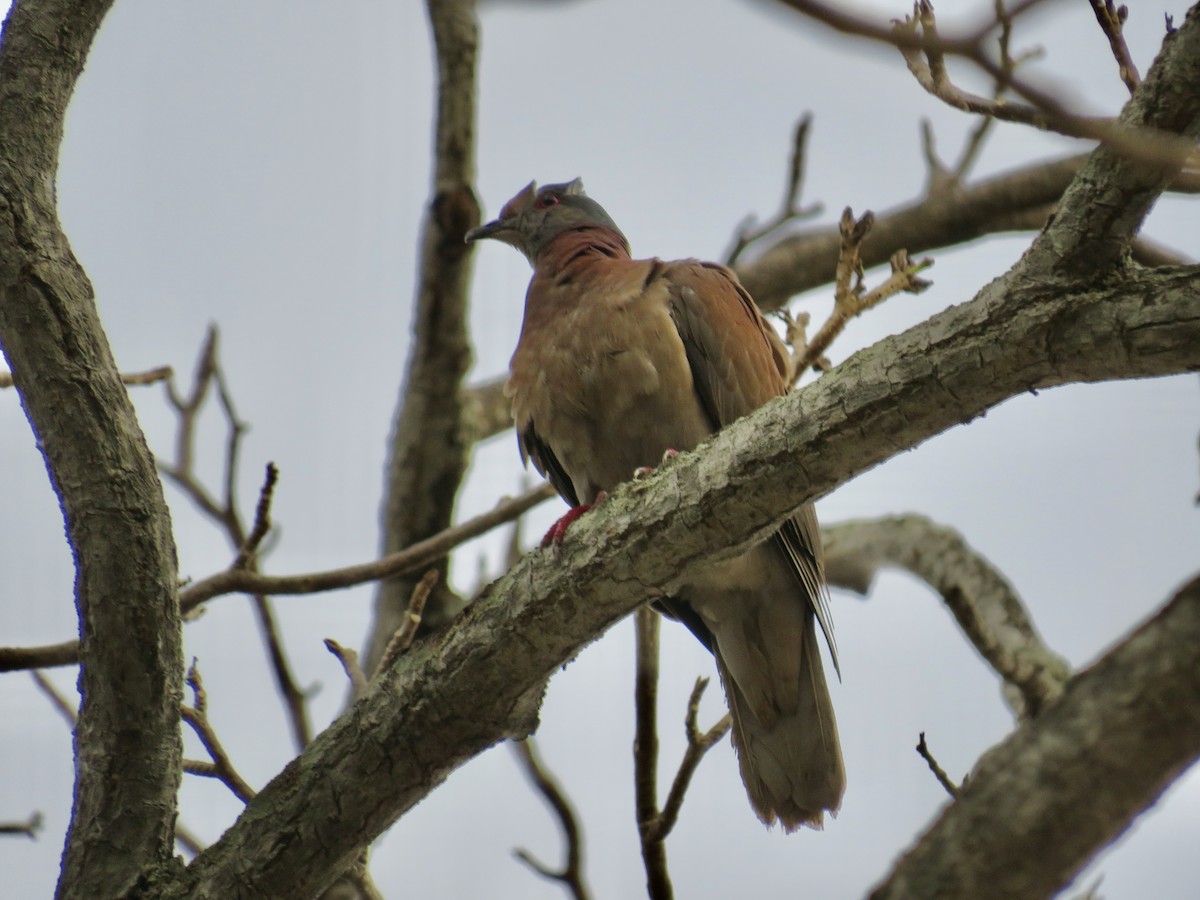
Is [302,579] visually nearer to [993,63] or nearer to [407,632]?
[407,632]

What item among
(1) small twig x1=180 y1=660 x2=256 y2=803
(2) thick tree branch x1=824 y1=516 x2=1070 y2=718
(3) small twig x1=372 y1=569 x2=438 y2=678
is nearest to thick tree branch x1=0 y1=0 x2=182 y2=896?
(1) small twig x1=180 y1=660 x2=256 y2=803

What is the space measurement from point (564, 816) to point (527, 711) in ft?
3.60

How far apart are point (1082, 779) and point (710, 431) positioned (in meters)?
2.60

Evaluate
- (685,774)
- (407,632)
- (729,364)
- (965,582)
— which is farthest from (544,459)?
(965,582)

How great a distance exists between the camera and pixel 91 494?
247cm

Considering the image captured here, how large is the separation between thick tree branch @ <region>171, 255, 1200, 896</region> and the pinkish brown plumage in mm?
1075

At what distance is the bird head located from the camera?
15.4 ft

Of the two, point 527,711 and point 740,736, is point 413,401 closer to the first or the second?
point 740,736

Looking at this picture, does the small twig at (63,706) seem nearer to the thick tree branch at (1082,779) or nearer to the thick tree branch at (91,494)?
the thick tree branch at (91,494)

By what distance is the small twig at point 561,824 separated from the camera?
3.46m

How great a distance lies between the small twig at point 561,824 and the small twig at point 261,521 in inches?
37.2

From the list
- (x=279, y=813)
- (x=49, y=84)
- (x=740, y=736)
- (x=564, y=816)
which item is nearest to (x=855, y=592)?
(x=740, y=736)

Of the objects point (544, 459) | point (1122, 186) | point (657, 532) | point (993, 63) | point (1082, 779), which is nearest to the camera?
point (993, 63)

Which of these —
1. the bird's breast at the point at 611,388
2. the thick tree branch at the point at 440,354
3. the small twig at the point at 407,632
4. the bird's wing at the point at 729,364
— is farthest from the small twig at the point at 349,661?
the thick tree branch at the point at 440,354
